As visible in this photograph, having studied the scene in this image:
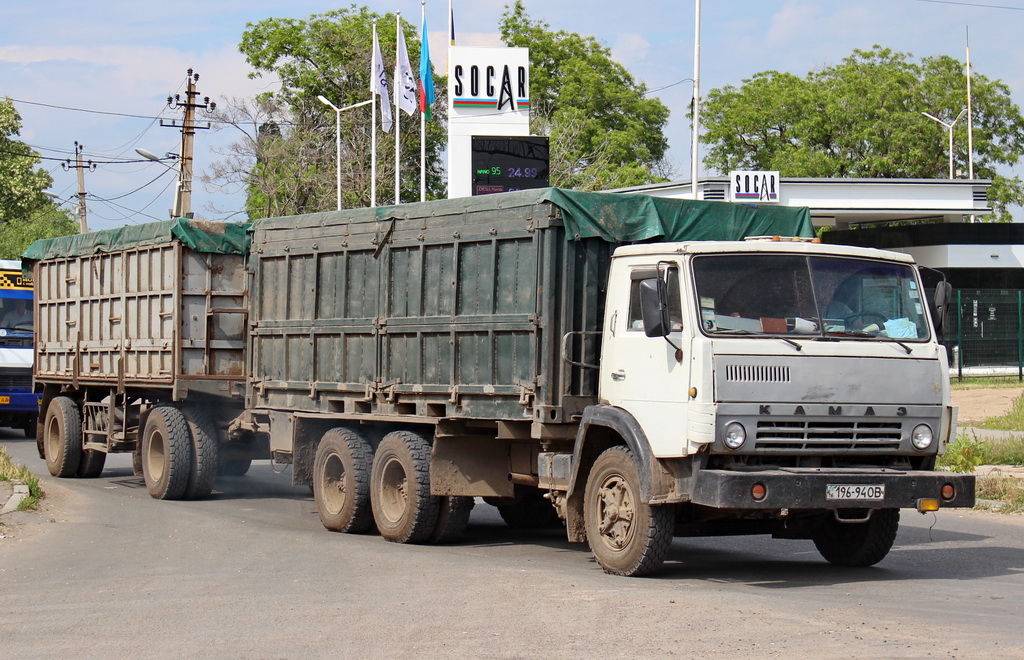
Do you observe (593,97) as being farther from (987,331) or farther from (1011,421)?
(1011,421)

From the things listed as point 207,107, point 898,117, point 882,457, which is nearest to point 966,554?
point 882,457

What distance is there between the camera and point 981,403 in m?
26.9

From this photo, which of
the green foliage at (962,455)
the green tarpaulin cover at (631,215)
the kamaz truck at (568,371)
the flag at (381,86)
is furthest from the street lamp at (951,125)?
the green tarpaulin cover at (631,215)

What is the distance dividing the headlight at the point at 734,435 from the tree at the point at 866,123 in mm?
52633

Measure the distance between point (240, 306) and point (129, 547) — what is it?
4589 millimetres

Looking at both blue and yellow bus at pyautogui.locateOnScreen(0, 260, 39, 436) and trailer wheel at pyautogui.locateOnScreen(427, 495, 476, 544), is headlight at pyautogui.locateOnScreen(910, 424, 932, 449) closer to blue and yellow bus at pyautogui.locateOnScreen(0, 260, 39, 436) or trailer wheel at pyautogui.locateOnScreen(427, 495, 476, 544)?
trailer wheel at pyautogui.locateOnScreen(427, 495, 476, 544)

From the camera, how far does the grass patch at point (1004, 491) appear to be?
1402 cm

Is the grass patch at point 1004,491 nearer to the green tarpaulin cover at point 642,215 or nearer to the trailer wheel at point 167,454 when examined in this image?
the green tarpaulin cover at point 642,215

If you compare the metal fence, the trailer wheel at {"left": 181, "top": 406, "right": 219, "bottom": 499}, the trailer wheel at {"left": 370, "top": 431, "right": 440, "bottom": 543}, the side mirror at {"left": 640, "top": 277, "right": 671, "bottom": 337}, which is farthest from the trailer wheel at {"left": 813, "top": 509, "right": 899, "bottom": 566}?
the metal fence

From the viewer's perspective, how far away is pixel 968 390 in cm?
2994

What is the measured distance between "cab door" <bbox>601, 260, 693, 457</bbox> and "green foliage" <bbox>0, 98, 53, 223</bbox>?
186 ft

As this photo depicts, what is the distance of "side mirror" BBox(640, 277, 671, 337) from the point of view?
356 inches

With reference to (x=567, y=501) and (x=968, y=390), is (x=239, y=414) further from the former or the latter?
(x=968, y=390)

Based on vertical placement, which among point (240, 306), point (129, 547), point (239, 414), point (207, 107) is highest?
point (207, 107)
